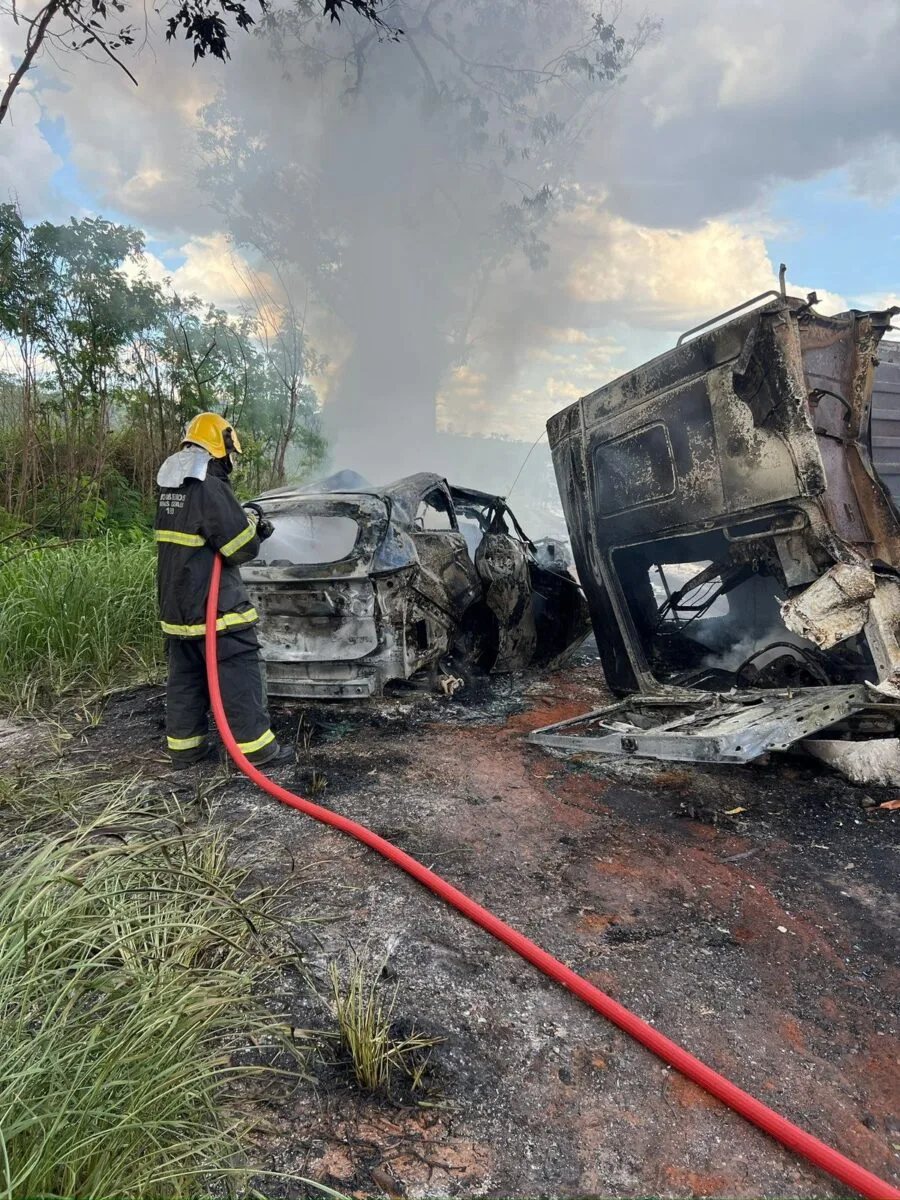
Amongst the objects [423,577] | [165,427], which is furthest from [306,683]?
[165,427]

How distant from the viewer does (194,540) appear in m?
3.87

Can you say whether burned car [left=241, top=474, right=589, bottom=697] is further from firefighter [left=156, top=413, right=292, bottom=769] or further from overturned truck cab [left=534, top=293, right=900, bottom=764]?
overturned truck cab [left=534, top=293, right=900, bottom=764]

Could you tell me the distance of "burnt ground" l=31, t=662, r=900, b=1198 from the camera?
1.58m

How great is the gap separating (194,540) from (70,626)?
237cm

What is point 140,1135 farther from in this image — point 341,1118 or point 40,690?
point 40,690

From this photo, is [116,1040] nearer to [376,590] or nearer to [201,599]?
[201,599]

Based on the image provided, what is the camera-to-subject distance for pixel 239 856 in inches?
114

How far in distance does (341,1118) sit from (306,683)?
10.1ft

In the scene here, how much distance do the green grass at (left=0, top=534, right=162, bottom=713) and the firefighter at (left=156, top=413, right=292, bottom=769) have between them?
5.63 feet

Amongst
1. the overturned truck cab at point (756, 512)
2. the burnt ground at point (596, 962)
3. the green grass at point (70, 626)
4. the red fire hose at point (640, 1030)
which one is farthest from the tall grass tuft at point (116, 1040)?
the green grass at point (70, 626)

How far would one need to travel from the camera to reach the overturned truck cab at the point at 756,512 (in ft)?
10.8

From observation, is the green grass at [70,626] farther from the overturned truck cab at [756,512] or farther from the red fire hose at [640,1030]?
the overturned truck cab at [756,512]

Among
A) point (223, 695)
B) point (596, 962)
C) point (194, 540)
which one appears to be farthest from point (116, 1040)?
point (194, 540)

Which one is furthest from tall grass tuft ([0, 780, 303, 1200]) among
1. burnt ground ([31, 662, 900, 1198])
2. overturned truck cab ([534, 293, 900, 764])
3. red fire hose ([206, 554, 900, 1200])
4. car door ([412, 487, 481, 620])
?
car door ([412, 487, 481, 620])
